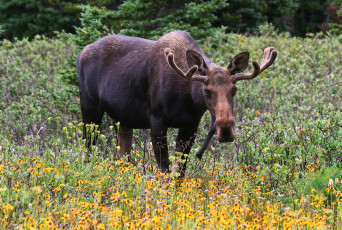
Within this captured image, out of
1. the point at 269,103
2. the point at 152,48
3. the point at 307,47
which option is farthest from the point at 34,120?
the point at 307,47

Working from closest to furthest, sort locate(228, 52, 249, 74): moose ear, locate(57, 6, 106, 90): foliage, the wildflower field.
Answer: the wildflower field
locate(228, 52, 249, 74): moose ear
locate(57, 6, 106, 90): foliage

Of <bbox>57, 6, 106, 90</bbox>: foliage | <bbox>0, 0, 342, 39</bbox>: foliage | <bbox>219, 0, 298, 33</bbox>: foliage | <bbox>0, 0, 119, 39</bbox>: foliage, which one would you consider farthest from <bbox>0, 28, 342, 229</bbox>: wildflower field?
<bbox>219, 0, 298, 33</bbox>: foliage

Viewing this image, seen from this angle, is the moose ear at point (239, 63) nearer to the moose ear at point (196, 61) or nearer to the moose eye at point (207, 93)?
the moose ear at point (196, 61)

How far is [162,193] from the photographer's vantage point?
5.29 meters

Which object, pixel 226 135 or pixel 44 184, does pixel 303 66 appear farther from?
pixel 44 184

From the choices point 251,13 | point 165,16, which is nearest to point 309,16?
point 251,13

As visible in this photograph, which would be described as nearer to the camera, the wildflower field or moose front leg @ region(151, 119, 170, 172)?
the wildflower field

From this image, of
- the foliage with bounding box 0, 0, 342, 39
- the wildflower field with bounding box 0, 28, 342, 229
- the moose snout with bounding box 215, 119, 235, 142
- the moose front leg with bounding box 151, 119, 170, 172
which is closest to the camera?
the wildflower field with bounding box 0, 28, 342, 229

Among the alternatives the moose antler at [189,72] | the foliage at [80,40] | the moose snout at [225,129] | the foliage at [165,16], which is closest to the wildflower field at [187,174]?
the foliage at [80,40]

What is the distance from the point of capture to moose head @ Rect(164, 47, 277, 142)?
5578mm

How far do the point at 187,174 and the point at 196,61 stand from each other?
1405 millimetres

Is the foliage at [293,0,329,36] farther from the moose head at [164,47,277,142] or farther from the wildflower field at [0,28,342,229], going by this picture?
the moose head at [164,47,277,142]

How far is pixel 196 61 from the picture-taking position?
6.31 metres

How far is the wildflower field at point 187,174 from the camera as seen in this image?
453 centimetres
